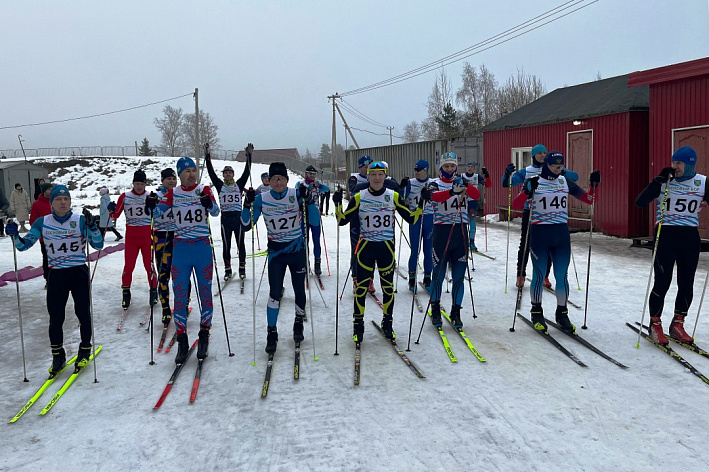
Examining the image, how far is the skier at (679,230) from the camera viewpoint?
5316mm

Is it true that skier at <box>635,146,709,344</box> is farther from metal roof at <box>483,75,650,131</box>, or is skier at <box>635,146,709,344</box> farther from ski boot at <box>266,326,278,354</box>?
metal roof at <box>483,75,650,131</box>

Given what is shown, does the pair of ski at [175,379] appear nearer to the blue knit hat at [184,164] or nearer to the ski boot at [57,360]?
the ski boot at [57,360]

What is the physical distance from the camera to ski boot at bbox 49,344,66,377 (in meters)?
5.00

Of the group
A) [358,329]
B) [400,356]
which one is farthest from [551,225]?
[358,329]

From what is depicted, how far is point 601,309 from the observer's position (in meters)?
6.86

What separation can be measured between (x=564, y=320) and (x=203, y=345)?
13.2ft

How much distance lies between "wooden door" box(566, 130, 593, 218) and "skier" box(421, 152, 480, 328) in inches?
382

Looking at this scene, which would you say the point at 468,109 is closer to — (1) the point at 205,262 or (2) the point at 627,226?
(2) the point at 627,226

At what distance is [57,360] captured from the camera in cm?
506

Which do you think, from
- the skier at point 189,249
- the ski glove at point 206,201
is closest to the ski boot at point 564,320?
the skier at point 189,249

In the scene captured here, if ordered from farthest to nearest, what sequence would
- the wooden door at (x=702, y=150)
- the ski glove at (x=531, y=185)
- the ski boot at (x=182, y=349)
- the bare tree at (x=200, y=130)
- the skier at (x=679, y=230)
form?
the bare tree at (x=200, y=130) < the wooden door at (x=702, y=150) < the ski glove at (x=531, y=185) < the skier at (x=679, y=230) < the ski boot at (x=182, y=349)

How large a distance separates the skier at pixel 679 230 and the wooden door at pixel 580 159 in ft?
31.4

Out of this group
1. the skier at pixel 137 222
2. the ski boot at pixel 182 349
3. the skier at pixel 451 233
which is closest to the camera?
the ski boot at pixel 182 349

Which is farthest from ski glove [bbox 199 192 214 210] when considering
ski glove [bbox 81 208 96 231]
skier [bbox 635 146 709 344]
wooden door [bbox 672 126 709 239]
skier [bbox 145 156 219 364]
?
wooden door [bbox 672 126 709 239]
